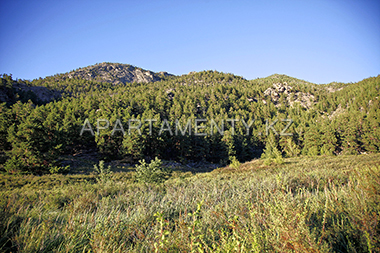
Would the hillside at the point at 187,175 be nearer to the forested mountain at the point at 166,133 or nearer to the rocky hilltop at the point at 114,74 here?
the forested mountain at the point at 166,133

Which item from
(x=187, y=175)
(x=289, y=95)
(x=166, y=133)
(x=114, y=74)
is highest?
(x=114, y=74)

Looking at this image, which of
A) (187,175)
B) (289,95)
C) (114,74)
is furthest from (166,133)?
(114,74)

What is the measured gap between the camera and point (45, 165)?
72.0 ft

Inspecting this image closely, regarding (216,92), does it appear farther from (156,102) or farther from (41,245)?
(41,245)

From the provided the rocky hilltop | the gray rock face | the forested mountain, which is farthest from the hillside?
the rocky hilltop

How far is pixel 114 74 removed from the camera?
508 ft

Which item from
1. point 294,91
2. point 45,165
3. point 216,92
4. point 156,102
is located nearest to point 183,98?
point 156,102

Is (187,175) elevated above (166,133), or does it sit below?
below

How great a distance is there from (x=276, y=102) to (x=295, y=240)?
114 meters

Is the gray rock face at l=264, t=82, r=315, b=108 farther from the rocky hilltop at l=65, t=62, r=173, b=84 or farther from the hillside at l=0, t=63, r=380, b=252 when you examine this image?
the rocky hilltop at l=65, t=62, r=173, b=84

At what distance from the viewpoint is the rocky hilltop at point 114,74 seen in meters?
140

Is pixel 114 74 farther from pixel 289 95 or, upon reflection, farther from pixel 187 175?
pixel 187 175

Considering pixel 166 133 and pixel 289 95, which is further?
pixel 289 95

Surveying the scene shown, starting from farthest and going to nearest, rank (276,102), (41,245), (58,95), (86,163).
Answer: (276,102), (58,95), (86,163), (41,245)
